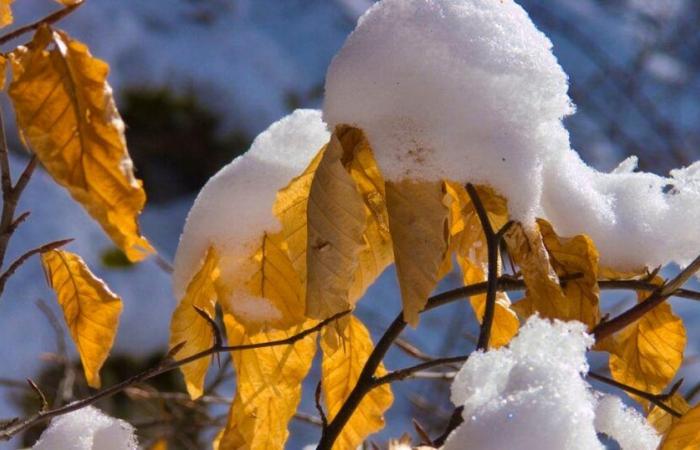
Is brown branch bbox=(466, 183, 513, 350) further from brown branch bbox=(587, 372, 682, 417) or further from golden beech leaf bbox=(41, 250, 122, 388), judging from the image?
golden beech leaf bbox=(41, 250, 122, 388)

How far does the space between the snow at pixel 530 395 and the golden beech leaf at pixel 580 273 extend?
0.07 metres

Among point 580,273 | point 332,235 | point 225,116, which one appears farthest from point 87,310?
point 225,116

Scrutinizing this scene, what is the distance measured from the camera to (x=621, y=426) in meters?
0.55

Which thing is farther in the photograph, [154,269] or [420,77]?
[154,269]

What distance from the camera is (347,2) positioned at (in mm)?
5160

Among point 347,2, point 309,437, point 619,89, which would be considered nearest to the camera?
point 309,437

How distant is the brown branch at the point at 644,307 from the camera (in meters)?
0.52

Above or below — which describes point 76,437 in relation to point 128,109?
above

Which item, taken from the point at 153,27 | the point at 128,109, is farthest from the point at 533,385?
the point at 153,27

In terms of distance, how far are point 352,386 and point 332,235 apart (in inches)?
6.8

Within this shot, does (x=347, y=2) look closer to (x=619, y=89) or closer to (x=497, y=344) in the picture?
(x=619, y=89)

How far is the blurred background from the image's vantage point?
2.97 m

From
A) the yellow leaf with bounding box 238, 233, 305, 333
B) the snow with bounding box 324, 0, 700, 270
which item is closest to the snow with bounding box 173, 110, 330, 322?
the yellow leaf with bounding box 238, 233, 305, 333

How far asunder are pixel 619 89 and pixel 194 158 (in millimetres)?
1631
